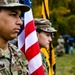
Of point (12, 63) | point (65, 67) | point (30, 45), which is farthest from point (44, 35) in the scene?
point (65, 67)

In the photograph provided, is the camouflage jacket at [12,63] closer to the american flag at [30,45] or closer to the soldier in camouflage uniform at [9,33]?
the soldier in camouflage uniform at [9,33]

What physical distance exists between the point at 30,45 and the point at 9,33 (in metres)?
0.91

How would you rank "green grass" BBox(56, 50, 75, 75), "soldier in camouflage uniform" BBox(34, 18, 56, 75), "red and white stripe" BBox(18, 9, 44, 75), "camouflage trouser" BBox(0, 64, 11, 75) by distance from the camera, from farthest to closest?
"green grass" BBox(56, 50, 75, 75)
"soldier in camouflage uniform" BBox(34, 18, 56, 75)
"red and white stripe" BBox(18, 9, 44, 75)
"camouflage trouser" BBox(0, 64, 11, 75)

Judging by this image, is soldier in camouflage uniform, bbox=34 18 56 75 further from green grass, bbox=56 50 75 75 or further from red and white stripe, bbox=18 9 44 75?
green grass, bbox=56 50 75 75

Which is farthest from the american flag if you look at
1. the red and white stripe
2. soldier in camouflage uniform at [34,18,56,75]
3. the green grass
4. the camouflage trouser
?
the green grass

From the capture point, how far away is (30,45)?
4000mm

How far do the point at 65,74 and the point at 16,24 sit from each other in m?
10.1

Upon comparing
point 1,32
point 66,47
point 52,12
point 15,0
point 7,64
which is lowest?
point 66,47

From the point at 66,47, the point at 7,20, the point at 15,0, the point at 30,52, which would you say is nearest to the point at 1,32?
the point at 7,20

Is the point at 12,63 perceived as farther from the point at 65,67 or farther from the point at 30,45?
the point at 65,67

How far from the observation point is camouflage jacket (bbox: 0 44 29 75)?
10.0 ft

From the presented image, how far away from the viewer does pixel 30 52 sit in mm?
3979

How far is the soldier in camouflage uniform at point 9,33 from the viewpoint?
3.10 metres

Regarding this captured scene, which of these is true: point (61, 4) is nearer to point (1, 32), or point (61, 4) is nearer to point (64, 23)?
point (64, 23)
